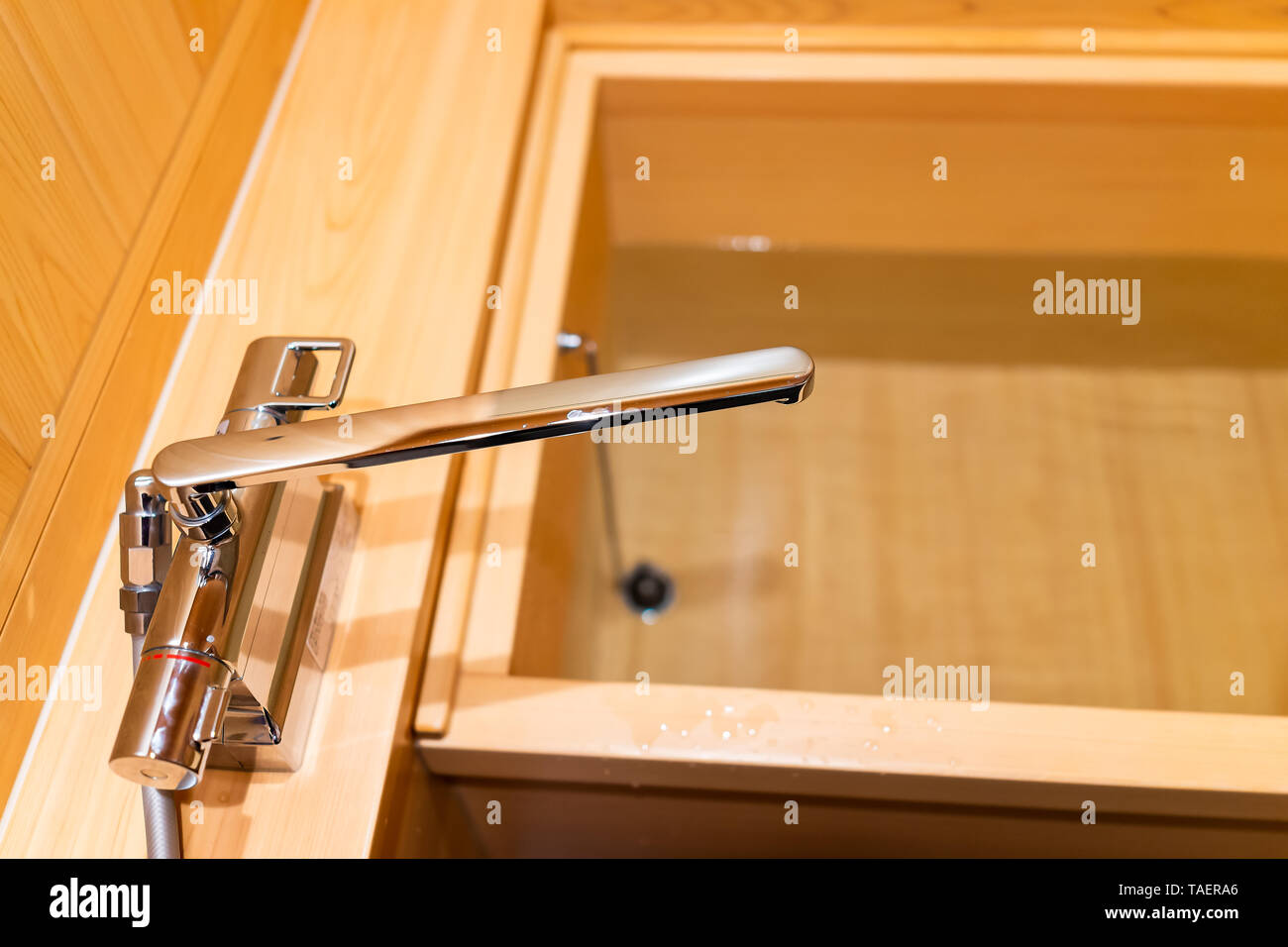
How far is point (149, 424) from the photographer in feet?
1.97

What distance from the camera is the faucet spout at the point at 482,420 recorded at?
393mm

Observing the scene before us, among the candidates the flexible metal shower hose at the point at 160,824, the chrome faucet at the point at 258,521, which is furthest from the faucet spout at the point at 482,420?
the flexible metal shower hose at the point at 160,824

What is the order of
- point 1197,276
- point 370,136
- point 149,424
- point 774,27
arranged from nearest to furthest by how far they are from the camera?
point 149,424 → point 370,136 → point 774,27 → point 1197,276

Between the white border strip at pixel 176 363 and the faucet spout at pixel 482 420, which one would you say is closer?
the faucet spout at pixel 482 420

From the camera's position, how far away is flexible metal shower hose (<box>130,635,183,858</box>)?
46 cm

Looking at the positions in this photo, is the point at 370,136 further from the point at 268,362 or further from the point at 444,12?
the point at 268,362

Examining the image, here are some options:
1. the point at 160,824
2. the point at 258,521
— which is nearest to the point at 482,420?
the point at 258,521

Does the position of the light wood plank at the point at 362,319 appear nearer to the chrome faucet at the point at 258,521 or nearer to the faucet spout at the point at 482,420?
the chrome faucet at the point at 258,521

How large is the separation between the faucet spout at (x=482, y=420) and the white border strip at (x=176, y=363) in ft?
0.63

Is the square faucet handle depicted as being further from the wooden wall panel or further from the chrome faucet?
the wooden wall panel

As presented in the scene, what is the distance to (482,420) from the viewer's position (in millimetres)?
405

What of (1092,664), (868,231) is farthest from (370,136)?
(1092,664)
